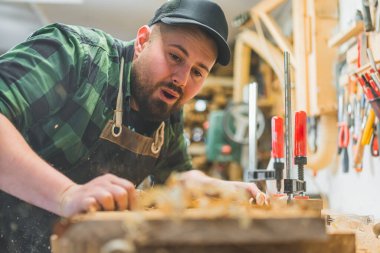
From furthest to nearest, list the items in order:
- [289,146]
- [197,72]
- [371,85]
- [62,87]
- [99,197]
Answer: [371,85] < [197,72] < [289,146] < [62,87] < [99,197]

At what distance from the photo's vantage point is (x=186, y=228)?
0.60m

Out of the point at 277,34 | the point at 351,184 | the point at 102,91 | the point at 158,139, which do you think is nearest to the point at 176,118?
the point at 158,139

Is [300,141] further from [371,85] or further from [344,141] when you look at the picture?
[344,141]

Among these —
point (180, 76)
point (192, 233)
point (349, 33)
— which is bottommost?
point (192, 233)

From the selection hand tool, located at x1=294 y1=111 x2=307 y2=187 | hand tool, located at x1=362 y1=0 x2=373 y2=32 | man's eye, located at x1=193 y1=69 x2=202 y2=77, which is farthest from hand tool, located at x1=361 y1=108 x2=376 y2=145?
man's eye, located at x1=193 y1=69 x2=202 y2=77

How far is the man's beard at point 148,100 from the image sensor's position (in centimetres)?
144

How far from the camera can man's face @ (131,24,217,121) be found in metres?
1.36

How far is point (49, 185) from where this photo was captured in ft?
2.80

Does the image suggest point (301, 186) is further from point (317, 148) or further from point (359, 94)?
point (317, 148)

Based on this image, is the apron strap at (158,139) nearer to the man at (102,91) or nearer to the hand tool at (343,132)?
the man at (102,91)

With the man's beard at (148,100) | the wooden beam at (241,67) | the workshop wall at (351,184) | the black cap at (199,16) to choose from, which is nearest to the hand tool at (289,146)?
the black cap at (199,16)

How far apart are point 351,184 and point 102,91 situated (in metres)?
1.56

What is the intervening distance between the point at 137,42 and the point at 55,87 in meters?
0.43

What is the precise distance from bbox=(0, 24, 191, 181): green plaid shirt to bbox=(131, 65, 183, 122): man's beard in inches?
1.2
